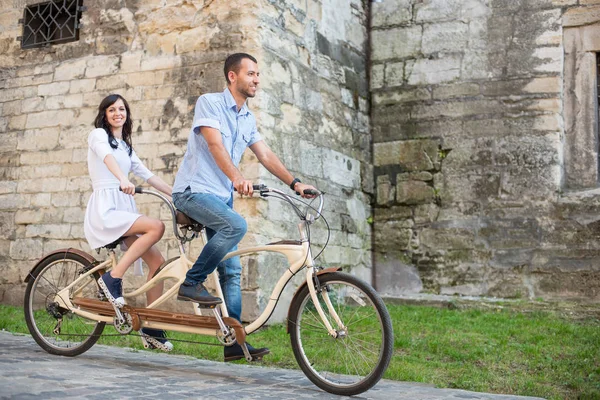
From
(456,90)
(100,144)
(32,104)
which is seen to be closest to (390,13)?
(456,90)

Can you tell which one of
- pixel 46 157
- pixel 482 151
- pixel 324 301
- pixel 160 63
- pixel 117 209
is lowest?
pixel 324 301

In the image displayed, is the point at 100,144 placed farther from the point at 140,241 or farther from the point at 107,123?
the point at 140,241

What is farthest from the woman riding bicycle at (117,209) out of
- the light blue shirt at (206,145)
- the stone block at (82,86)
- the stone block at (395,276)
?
the stone block at (395,276)

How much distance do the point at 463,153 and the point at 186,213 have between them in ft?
15.1

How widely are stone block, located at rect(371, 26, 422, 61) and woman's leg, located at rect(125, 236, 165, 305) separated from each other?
4.76 m

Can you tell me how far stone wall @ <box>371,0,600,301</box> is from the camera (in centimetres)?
752

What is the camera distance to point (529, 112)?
770 cm

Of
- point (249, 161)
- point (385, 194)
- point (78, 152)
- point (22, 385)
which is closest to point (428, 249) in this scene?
point (385, 194)

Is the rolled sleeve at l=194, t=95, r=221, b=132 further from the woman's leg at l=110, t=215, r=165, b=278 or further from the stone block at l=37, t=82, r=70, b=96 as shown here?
the stone block at l=37, t=82, r=70, b=96

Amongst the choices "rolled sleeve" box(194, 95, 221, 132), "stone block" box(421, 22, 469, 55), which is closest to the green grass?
"rolled sleeve" box(194, 95, 221, 132)

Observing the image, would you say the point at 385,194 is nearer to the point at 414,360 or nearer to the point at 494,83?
the point at 494,83

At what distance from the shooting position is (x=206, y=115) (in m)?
4.05

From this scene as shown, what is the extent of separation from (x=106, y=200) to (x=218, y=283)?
969 millimetres

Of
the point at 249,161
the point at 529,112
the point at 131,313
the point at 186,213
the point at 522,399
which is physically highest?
the point at 529,112
